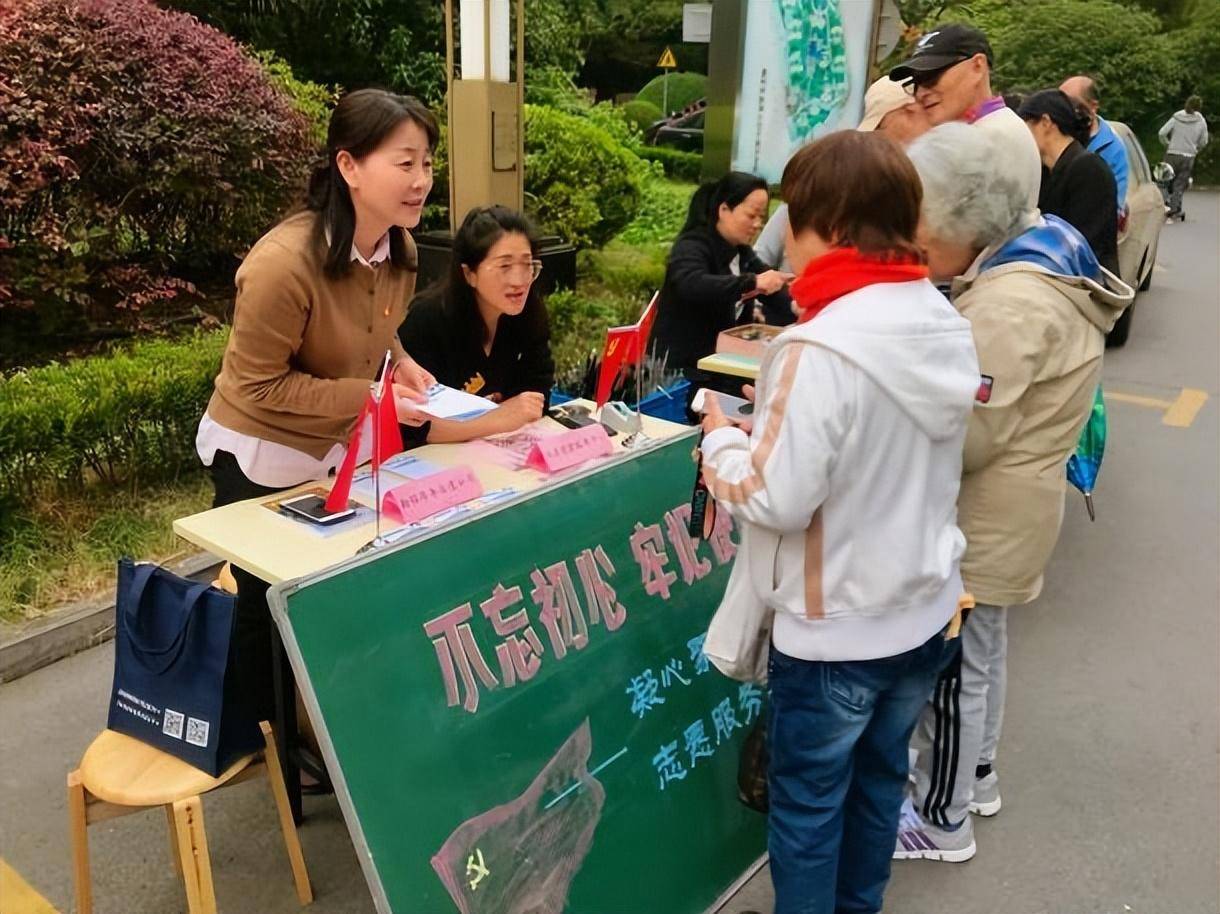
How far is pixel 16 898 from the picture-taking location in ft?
4.91

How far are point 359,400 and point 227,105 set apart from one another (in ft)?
11.5

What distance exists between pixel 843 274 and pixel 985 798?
1.77 metres

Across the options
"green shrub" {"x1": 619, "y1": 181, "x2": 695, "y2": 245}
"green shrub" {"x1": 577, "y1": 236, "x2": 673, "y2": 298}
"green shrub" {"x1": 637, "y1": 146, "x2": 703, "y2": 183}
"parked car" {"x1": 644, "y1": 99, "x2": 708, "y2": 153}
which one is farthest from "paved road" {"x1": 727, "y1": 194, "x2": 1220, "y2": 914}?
"parked car" {"x1": 644, "y1": 99, "x2": 708, "y2": 153}

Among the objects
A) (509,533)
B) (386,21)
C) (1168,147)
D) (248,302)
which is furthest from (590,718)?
(1168,147)

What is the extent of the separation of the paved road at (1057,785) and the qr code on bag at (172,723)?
552mm

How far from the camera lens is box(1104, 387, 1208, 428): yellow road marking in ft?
19.7

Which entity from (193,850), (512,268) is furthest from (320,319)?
(193,850)

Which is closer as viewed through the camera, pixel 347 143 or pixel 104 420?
pixel 347 143

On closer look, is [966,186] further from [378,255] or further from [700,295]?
[700,295]

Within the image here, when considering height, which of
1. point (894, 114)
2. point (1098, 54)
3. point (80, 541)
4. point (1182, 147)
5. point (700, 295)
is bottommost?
point (80, 541)

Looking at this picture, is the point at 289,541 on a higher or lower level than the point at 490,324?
lower

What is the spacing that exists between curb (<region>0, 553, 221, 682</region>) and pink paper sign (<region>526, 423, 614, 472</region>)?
1749mm

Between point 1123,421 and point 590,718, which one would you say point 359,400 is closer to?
point 590,718

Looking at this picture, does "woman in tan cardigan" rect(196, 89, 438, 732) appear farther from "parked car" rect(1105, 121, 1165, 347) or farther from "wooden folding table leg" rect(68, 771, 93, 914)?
"parked car" rect(1105, 121, 1165, 347)
